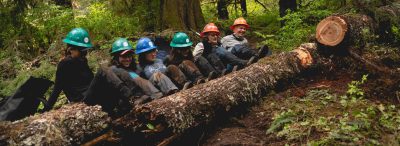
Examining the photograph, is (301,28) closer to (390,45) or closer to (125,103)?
(390,45)

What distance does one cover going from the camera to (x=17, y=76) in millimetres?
8266

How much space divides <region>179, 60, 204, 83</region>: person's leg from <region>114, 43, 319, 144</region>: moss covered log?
65 centimetres

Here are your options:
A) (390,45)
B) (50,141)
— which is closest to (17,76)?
(50,141)

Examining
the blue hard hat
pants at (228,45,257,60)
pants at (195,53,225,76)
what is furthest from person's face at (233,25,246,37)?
the blue hard hat

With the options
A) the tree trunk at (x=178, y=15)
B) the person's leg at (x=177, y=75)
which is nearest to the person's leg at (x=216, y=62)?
the person's leg at (x=177, y=75)

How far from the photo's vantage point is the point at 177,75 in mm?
6535

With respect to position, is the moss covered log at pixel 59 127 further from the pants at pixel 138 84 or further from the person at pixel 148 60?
the person at pixel 148 60

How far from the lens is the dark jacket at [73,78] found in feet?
17.8

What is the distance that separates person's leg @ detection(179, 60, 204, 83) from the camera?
6.77 metres

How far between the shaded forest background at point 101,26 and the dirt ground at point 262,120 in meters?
1.39

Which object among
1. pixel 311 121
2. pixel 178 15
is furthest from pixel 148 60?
pixel 178 15

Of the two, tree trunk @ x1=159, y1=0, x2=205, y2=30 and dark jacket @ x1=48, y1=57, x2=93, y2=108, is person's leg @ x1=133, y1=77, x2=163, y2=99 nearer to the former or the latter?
dark jacket @ x1=48, y1=57, x2=93, y2=108

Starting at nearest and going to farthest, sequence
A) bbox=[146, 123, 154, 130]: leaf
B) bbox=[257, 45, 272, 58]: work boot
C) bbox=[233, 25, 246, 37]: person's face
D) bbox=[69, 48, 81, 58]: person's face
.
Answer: bbox=[146, 123, 154, 130]: leaf < bbox=[69, 48, 81, 58]: person's face < bbox=[257, 45, 272, 58]: work boot < bbox=[233, 25, 246, 37]: person's face

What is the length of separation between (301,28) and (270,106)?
4325 mm
